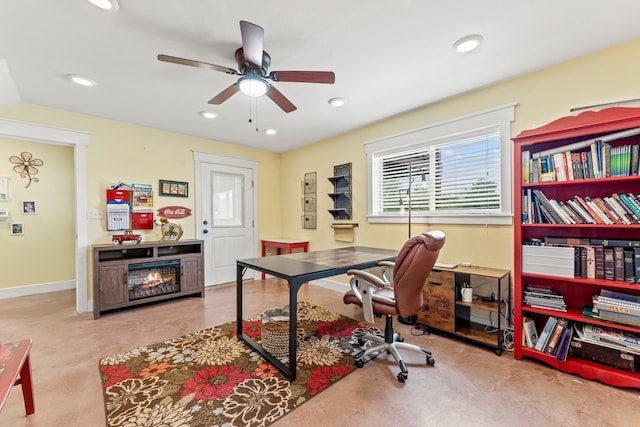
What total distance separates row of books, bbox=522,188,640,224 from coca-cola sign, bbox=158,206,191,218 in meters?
4.32

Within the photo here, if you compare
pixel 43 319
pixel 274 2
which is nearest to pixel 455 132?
pixel 274 2

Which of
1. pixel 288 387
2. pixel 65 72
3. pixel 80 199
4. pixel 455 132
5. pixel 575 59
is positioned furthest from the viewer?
pixel 80 199

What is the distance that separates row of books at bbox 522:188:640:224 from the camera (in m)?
1.82

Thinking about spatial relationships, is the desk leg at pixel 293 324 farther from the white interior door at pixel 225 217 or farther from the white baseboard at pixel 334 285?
the white interior door at pixel 225 217

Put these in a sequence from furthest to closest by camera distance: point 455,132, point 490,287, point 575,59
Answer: point 455,132 → point 490,287 → point 575,59

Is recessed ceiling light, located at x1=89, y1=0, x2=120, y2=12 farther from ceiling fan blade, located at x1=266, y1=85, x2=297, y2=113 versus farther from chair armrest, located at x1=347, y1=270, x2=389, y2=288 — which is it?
chair armrest, located at x1=347, y1=270, x2=389, y2=288

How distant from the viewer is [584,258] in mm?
1965

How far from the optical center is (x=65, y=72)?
2406mm

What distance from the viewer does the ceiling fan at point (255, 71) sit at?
1.65 meters

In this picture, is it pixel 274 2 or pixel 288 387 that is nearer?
pixel 274 2

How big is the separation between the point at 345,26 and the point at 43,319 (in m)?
4.39

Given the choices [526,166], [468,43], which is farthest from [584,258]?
[468,43]

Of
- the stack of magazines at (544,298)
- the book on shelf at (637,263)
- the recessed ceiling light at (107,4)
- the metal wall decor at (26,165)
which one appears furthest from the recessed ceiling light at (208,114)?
the book on shelf at (637,263)

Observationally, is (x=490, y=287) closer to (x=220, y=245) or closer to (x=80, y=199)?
(x=220, y=245)
